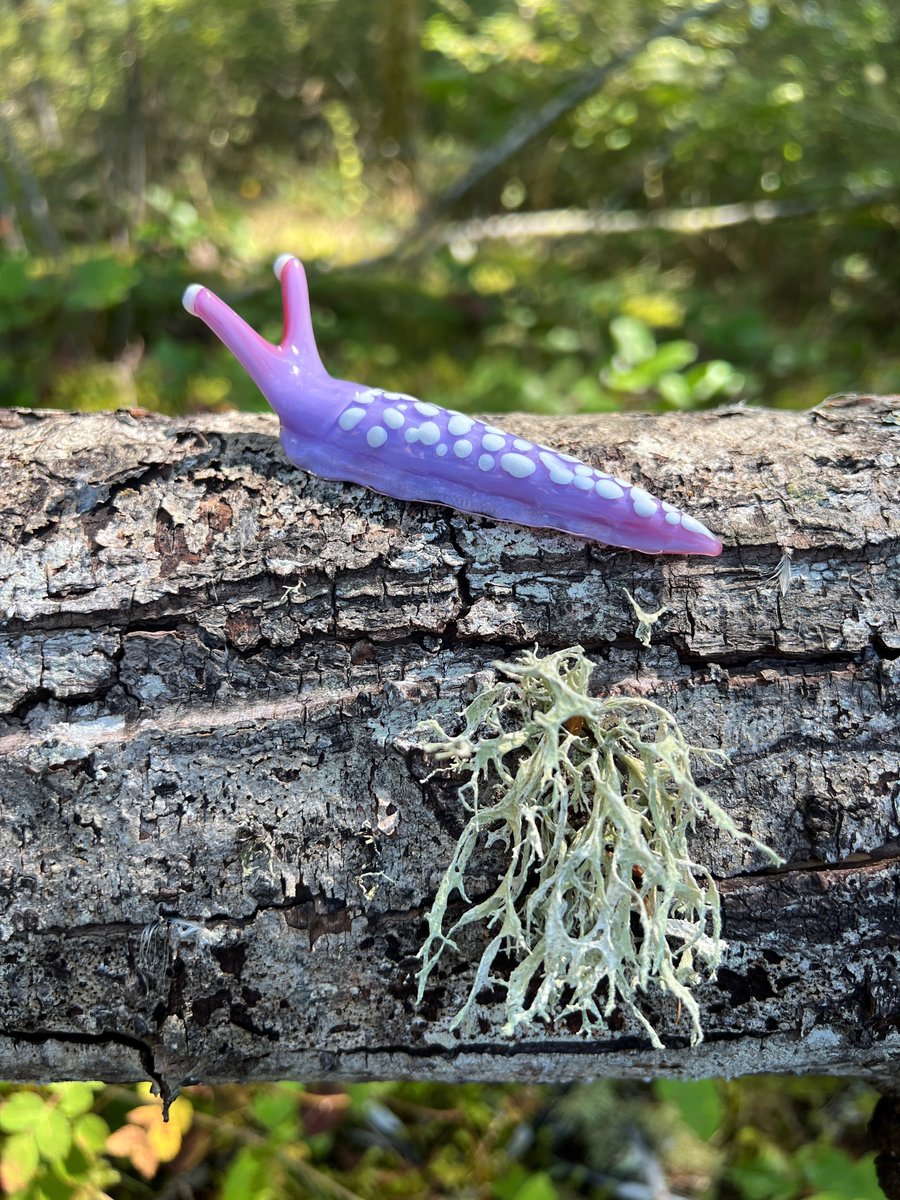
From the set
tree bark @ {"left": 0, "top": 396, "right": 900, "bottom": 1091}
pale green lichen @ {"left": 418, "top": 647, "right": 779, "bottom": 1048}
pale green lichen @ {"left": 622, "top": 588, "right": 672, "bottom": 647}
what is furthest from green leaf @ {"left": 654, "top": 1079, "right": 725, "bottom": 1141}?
pale green lichen @ {"left": 622, "top": 588, "right": 672, "bottom": 647}

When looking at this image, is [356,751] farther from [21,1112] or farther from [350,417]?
[21,1112]

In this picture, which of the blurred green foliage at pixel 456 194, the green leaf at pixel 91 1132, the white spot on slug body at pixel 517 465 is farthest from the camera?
the blurred green foliage at pixel 456 194

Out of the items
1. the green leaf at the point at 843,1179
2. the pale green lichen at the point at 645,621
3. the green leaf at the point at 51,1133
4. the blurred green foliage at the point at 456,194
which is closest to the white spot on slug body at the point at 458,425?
the pale green lichen at the point at 645,621

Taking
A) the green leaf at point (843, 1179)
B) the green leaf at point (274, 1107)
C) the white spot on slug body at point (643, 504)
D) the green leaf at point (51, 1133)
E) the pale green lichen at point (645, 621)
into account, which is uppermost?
the white spot on slug body at point (643, 504)

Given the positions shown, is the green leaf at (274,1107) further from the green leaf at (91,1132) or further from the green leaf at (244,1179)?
the green leaf at (91,1132)

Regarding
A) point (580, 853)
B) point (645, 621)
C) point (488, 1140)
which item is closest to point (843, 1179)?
point (488, 1140)

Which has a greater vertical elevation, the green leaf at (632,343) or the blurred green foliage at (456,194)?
the blurred green foliage at (456,194)
